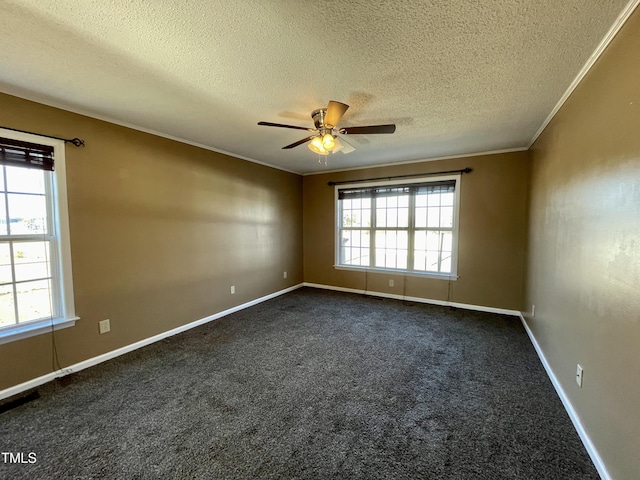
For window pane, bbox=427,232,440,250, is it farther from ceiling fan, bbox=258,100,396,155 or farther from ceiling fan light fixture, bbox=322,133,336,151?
ceiling fan light fixture, bbox=322,133,336,151

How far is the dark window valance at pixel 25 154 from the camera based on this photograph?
2086 mm

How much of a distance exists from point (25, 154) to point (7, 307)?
1.25 metres

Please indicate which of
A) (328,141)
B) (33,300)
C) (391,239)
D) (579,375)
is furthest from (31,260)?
(391,239)

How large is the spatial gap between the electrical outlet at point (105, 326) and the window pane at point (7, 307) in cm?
59

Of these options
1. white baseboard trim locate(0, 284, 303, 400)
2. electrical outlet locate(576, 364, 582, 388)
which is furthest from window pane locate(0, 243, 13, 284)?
electrical outlet locate(576, 364, 582, 388)

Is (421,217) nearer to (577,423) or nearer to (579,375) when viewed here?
(579,375)

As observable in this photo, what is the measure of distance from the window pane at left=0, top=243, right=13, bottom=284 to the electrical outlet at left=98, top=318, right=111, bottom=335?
0.77 metres

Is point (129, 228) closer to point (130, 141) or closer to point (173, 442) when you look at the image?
point (130, 141)

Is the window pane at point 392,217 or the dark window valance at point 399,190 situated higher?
the dark window valance at point 399,190

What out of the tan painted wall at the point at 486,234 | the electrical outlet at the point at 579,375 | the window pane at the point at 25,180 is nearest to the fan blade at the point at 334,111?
the tan painted wall at the point at 486,234

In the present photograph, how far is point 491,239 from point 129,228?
4.70 meters

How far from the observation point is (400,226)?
470 cm

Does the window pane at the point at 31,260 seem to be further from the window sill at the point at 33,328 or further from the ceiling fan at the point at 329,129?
the ceiling fan at the point at 329,129

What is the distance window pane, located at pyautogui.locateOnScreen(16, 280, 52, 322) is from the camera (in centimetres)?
224
